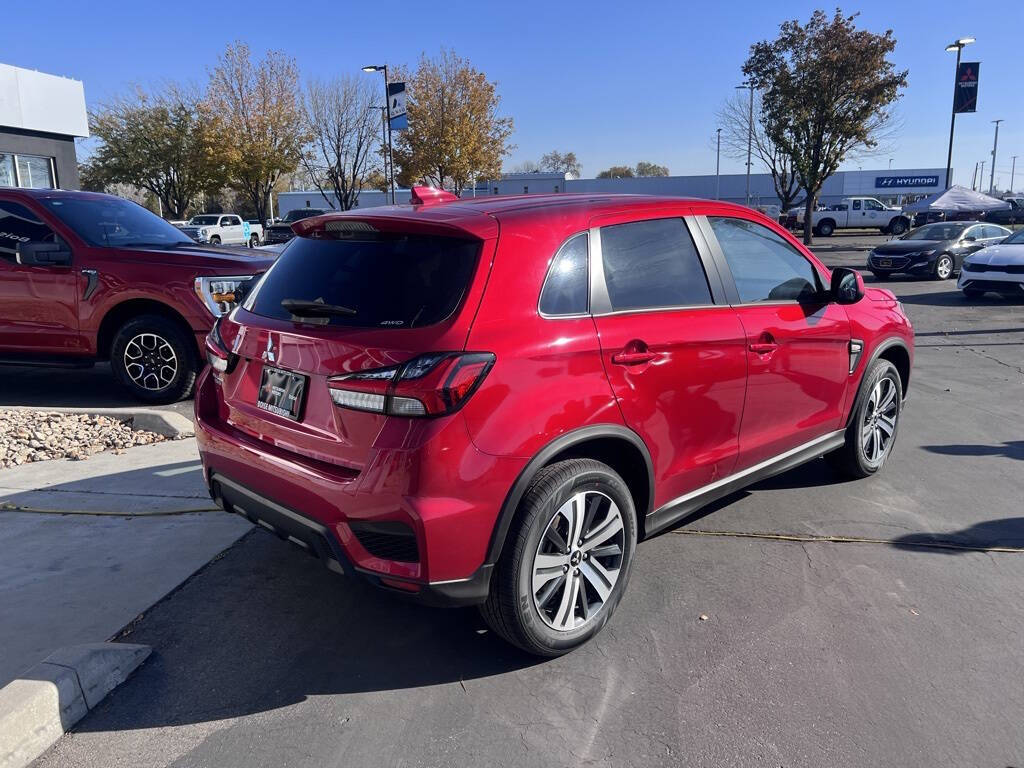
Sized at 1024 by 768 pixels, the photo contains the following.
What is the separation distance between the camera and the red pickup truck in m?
6.71

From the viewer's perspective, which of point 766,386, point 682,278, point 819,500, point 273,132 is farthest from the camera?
point 273,132

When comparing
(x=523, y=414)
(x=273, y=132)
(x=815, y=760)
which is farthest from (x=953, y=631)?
(x=273, y=132)

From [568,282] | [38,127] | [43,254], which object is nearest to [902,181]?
[38,127]

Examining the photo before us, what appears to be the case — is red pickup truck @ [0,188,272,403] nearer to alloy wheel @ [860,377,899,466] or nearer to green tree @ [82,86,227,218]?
alloy wheel @ [860,377,899,466]

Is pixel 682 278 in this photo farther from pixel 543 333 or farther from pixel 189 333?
pixel 189 333

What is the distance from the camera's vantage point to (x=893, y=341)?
5109mm

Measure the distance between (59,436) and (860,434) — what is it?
19.0 ft

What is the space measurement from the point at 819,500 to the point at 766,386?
1.32m

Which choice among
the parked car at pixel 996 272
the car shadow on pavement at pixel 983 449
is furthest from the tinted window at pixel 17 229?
the parked car at pixel 996 272

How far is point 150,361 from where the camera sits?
6.85 meters

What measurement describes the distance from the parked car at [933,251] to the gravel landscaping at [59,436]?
1764cm

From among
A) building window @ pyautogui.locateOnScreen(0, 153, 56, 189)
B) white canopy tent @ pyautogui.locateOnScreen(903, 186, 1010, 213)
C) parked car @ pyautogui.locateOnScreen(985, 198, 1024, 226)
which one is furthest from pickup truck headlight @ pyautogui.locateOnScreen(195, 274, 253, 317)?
parked car @ pyautogui.locateOnScreen(985, 198, 1024, 226)

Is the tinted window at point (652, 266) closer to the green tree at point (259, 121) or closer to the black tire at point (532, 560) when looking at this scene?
the black tire at point (532, 560)

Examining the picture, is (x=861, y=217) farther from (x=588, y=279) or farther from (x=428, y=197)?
(x=588, y=279)
